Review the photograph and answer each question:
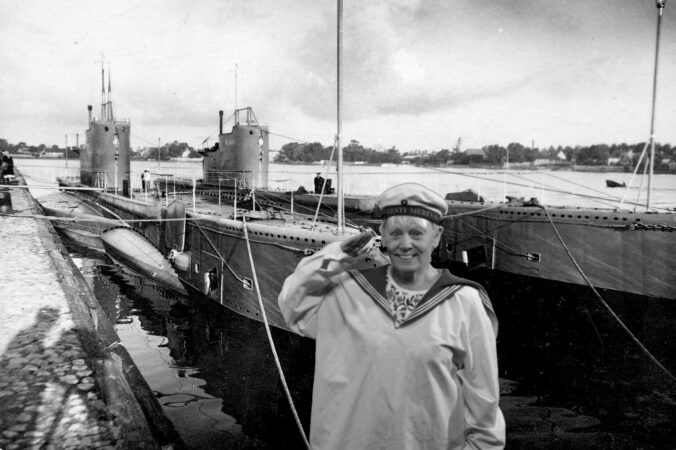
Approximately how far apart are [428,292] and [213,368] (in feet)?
24.7

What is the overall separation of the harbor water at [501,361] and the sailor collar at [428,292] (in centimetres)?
480

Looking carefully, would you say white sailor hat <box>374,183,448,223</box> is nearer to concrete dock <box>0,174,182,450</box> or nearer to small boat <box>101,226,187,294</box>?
concrete dock <box>0,174,182,450</box>

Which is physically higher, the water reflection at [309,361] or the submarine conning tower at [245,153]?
the submarine conning tower at [245,153]

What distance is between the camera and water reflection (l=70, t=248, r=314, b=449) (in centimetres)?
668

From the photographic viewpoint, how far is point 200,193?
75.2 feet

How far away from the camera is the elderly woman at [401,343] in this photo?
2006 mm

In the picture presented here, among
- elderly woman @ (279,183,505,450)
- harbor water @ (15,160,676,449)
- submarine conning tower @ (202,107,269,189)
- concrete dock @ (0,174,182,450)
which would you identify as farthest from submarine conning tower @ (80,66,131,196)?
elderly woman @ (279,183,505,450)

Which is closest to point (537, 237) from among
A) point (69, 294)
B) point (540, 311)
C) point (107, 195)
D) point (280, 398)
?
point (540, 311)

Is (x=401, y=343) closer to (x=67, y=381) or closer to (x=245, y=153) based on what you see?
(x=67, y=381)

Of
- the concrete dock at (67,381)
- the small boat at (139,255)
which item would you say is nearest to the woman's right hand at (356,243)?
the concrete dock at (67,381)

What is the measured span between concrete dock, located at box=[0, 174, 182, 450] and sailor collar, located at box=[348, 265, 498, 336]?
7.46ft

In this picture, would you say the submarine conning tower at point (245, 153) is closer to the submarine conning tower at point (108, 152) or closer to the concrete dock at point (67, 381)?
the submarine conning tower at point (108, 152)

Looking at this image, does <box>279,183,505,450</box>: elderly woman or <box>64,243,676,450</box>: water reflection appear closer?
<box>279,183,505,450</box>: elderly woman

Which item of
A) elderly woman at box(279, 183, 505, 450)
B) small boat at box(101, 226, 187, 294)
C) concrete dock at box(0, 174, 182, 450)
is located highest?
→ elderly woman at box(279, 183, 505, 450)
